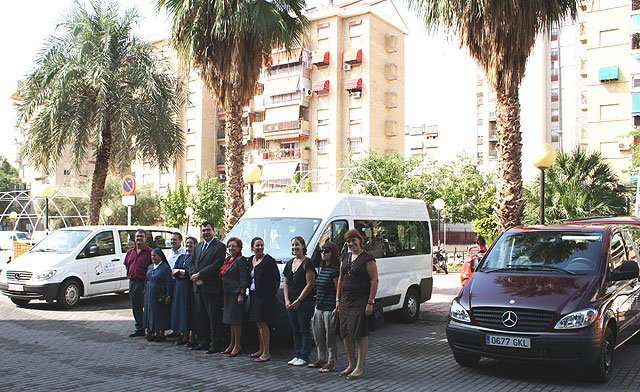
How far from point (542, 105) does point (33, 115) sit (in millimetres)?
44002

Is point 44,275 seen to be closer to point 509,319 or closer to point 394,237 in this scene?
point 394,237

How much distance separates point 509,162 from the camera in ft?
40.2

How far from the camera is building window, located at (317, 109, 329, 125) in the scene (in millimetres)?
52688

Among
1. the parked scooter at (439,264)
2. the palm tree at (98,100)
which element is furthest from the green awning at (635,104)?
the palm tree at (98,100)

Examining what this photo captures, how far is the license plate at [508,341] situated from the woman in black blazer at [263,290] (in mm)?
2974

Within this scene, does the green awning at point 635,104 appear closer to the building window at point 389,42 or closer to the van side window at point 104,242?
the building window at point 389,42

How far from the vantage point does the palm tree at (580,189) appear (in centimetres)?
2031

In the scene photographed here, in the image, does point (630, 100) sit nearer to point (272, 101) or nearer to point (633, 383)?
point (272, 101)

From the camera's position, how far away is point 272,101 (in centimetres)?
5506

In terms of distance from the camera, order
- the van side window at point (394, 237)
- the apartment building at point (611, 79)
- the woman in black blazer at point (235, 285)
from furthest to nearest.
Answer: the apartment building at point (611, 79) → the van side window at point (394, 237) → the woman in black blazer at point (235, 285)

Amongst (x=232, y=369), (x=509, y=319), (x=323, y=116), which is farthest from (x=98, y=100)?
(x=323, y=116)

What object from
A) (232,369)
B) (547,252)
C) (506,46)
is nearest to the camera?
(232,369)

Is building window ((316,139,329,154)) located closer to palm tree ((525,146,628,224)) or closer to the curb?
palm tree ((525,146,628,224))

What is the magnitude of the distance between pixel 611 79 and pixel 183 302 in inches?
1653
